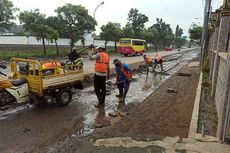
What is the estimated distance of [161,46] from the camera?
88312 mm

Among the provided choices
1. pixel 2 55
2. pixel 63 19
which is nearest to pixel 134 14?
pixel 63 19

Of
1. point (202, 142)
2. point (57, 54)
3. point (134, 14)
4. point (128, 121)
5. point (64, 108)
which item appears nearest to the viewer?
point (202, 142)

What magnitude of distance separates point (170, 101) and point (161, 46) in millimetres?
81302

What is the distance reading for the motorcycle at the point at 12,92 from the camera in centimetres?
677

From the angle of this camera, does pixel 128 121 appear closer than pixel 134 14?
Yes

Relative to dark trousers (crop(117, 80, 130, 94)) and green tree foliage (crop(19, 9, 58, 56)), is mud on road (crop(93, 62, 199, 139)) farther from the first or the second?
green tree foliage (crop(19, 9, 58, 56))

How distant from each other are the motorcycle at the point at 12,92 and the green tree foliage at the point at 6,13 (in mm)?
21228

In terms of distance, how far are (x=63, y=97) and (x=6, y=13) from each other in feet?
70.3

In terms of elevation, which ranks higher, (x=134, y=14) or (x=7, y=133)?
(x=134, y=14)

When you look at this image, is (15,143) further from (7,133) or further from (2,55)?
(2,55)

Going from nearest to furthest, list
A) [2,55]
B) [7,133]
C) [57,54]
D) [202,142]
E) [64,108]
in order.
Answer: [202,142] < [7,133] < [64,108] < [2,55] < [57,54]

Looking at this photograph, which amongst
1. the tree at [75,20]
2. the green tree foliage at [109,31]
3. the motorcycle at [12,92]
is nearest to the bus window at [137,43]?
the green tree foliage at [109,31]

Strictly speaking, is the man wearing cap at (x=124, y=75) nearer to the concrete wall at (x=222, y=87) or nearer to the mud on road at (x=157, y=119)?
the mud on road at (x=157, y=119)

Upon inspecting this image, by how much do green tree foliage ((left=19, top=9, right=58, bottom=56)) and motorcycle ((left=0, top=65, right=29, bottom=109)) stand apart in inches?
840
